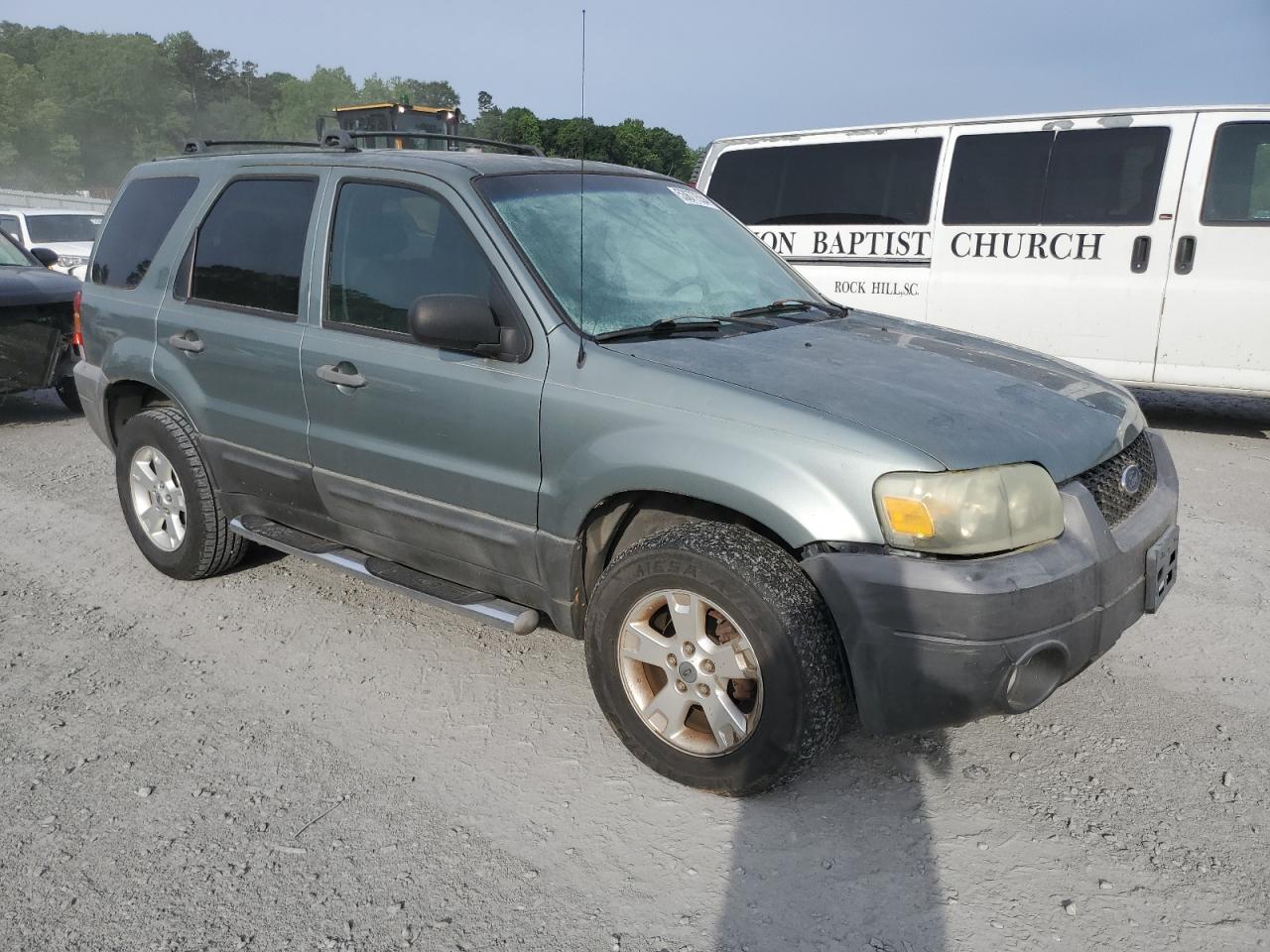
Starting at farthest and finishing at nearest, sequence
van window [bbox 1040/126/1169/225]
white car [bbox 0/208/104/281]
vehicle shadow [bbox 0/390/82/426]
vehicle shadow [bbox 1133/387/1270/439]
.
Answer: white car [bbox 0/208/104/281]
vehicle shadow [bbox 0/390/82/426]
vehicle shadow [bbox 1133/387/1270/439]
van window [bbox 1040/126/1169/225]

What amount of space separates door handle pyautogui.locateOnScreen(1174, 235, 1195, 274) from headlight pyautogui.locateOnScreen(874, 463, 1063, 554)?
212 inches

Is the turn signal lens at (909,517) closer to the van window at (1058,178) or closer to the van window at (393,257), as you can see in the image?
the van window at (393,257)

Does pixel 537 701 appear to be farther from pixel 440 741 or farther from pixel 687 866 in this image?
pixel 687 866

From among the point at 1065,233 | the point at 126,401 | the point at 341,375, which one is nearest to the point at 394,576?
the point at 341,375

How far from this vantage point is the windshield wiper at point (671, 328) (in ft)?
10.5

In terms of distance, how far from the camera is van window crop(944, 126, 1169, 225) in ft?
23.2

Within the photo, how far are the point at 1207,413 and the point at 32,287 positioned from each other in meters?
9.23

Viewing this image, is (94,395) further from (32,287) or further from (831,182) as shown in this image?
(831,182)

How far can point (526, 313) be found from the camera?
126 inches

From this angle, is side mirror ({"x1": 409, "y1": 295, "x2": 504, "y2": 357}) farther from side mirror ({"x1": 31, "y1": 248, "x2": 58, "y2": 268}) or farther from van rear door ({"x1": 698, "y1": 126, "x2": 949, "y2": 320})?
side mirror ({"x1": 31, "y1": 248, "x2": 58, "y2": 268})

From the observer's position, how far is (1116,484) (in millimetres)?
3006

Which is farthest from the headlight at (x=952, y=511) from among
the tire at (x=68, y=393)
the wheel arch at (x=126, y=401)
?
the tire at (x=68, y=393)

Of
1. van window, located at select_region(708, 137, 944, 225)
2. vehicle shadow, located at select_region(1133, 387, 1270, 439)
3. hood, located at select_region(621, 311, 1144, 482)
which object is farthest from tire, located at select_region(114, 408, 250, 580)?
vehicle shadow, located at select_region(1133, 387, 1270, 439)

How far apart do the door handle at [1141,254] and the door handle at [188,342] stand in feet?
20.0
